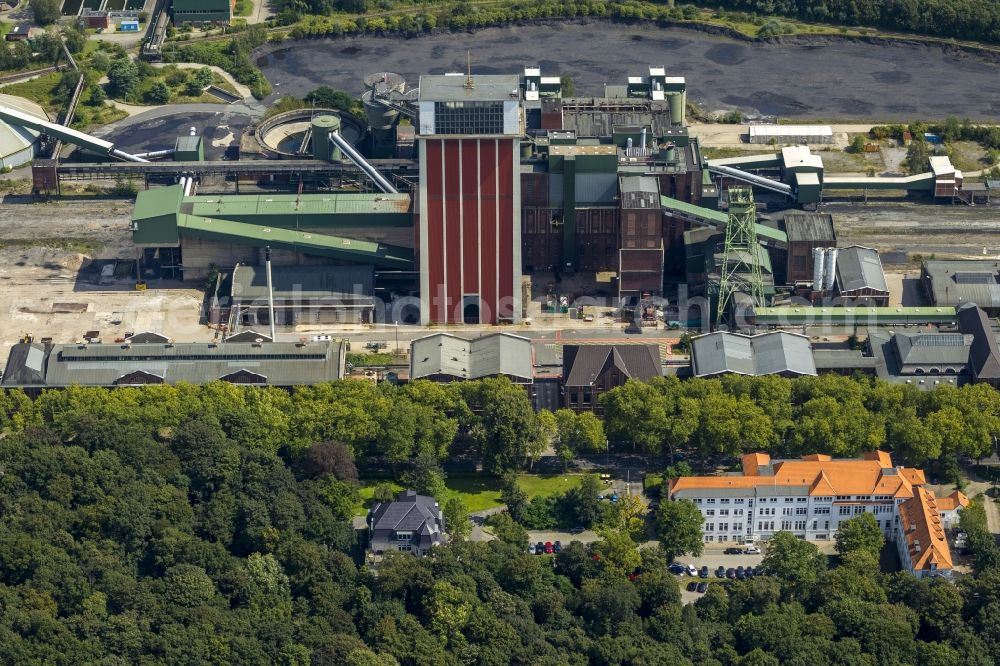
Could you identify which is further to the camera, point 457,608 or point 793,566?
point 793,566

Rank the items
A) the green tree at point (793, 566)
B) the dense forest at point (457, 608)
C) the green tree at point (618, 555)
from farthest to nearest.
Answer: the green tree at point (618, 555) < the green tree at point (793, 566) < the dense forest at point (457, 608)

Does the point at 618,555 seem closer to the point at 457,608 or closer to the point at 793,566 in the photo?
the point at 793,566

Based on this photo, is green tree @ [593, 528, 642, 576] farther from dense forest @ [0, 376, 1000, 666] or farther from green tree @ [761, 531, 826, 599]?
green tree @ [761, 531, 826, 599]

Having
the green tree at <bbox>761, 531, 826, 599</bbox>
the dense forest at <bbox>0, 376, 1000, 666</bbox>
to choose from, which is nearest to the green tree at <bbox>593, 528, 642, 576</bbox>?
→ the dense forest at <bbox>0, 376, 1000, 666</bbox>

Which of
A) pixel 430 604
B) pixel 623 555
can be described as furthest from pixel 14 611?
pixel 623 555

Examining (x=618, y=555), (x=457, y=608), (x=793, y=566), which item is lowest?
(x=457, y=608)

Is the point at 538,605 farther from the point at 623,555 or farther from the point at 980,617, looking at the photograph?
the point at 980,617

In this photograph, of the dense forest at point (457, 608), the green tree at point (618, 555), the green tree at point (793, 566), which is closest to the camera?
the dense forest at point (457, 608)

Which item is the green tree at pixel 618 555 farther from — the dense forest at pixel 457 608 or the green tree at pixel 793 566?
the green tree at pixel 793 566

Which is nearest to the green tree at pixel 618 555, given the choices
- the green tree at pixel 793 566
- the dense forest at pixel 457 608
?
the dense forest at pixel 457 608

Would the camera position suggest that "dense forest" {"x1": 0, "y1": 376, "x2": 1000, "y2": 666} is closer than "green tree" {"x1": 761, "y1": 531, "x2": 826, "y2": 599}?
Yes

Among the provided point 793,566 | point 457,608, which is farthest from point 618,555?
point 457,608
